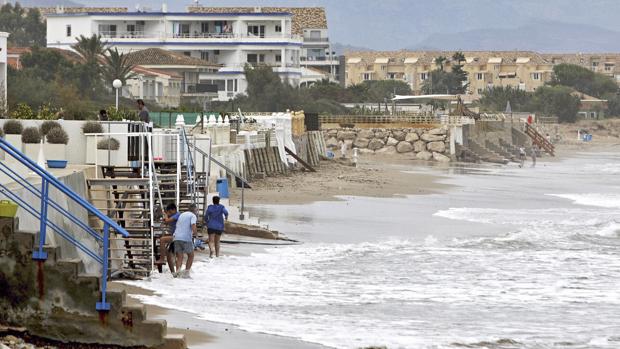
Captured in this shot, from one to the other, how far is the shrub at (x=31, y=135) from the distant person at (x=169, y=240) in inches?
246

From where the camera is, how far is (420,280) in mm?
21906

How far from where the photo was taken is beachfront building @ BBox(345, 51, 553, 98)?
509ft

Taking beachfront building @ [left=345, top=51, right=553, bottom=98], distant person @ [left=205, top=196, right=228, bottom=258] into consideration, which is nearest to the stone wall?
distant person @ [left=205, top=196, right=228, bottom=258]

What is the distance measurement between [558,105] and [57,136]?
97.6m

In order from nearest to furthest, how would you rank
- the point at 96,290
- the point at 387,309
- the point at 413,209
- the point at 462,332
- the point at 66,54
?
the point at 96,290 → the point at 462,332 → the point at 387,309 → the point at 413,209 → the point at 66,54

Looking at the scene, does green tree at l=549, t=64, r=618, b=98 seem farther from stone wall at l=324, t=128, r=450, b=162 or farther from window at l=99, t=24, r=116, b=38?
stone wall at l=324, t=128, r=450, b=162

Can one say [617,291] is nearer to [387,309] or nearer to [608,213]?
[387,309]

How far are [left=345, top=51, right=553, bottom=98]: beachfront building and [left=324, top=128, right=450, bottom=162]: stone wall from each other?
80.2 m

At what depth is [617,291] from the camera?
Result: 2133cm

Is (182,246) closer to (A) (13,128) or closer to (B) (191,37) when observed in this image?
(A) (13,128)

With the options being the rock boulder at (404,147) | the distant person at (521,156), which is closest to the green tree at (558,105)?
the distant person at (521,156)

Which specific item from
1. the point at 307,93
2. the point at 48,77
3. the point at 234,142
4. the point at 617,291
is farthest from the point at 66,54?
the point at 617,291

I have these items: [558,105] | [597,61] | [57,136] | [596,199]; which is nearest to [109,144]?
[57,136]

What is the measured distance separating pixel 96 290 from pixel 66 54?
66.0m
